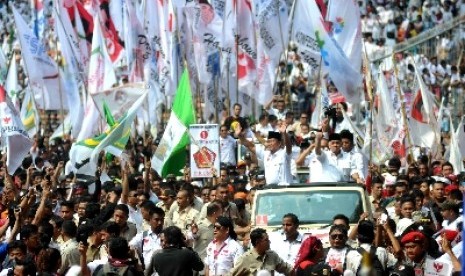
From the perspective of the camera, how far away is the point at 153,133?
102 ft

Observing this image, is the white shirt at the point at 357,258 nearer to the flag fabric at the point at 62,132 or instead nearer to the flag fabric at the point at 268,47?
the flag fabric at the point at 268,47

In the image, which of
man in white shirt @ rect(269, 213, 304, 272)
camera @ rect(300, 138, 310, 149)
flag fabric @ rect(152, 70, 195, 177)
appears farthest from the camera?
camera @ rect(300, 138, 310, 149)

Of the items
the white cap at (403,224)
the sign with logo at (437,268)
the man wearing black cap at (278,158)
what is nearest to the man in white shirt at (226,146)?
the man wearing black cap at (278,158)

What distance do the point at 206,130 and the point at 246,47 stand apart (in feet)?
20.1

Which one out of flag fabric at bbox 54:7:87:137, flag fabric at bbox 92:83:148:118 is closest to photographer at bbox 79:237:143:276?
flag fabric at bbox 92:83:148:118

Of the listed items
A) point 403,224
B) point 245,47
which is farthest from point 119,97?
point 403,224

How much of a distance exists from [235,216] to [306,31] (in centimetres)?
720

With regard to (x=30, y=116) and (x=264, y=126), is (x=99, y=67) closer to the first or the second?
(x=30, y=116)

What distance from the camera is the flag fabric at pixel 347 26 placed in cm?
2577

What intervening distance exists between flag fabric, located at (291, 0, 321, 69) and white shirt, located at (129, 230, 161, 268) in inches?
352

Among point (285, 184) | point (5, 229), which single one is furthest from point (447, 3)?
point (5, 229)

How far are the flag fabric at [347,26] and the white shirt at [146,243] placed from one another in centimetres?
911

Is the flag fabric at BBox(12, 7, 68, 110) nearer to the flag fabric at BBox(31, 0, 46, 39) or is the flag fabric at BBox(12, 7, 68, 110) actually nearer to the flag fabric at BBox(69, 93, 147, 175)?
the flag fabric at BBox(31, 0, 46, 39)

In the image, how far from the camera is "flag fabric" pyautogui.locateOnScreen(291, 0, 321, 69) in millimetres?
25505
